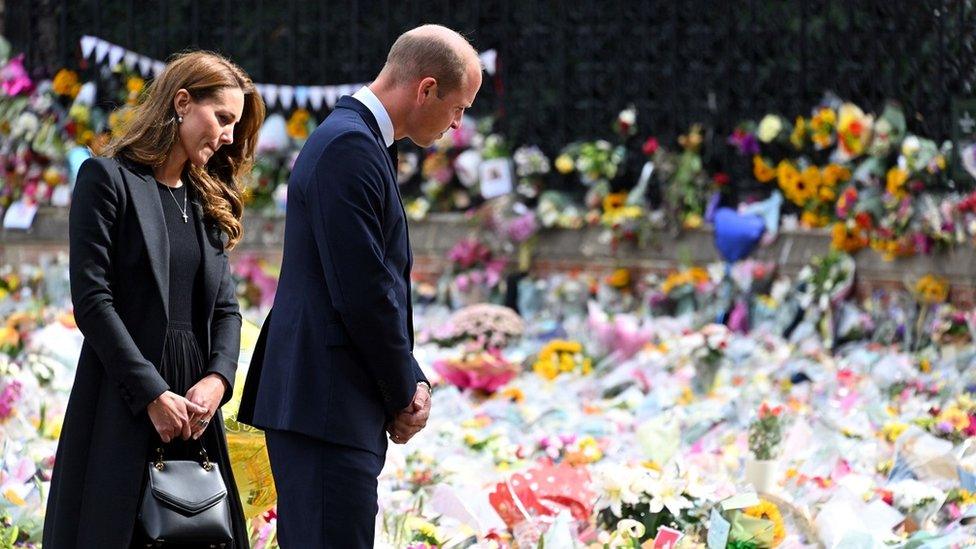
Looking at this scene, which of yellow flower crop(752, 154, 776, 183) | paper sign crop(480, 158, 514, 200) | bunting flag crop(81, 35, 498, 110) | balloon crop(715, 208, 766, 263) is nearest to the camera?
balloon crop(715, 208, 766, 263)

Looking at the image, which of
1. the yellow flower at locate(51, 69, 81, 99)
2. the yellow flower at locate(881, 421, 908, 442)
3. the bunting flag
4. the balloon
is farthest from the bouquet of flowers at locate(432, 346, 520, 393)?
the yellow flower at locate(51, 69, 81, 99)

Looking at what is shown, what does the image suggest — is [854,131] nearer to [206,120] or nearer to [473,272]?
[473,272]

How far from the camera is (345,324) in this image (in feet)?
8.14

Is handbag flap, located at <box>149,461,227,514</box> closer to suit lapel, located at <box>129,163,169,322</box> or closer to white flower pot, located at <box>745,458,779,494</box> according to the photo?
suit lapel, located at <box>129,163,169,322</box>

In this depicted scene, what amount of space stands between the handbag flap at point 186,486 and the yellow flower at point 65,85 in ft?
26.2

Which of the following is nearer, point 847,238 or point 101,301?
point 101,301

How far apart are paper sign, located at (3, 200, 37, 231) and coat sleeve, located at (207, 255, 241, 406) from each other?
7.53 m

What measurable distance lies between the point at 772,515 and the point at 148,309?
165 centimetres

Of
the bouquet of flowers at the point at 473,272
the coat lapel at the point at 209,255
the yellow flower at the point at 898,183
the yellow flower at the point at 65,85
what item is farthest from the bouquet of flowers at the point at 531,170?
the coat lapel at the point at 209,255

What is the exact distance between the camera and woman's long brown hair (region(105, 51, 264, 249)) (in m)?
2.83

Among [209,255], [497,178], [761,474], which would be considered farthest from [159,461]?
[497,178]

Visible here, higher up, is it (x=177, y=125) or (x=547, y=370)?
(x=177, y=125)

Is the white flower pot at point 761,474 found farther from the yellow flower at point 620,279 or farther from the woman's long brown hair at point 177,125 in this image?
the yellow flower at point 620,279

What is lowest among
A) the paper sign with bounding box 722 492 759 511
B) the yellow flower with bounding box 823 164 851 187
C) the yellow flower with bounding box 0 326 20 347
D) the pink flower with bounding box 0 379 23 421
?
the yellow flower with bounding box 0 326 20 347
